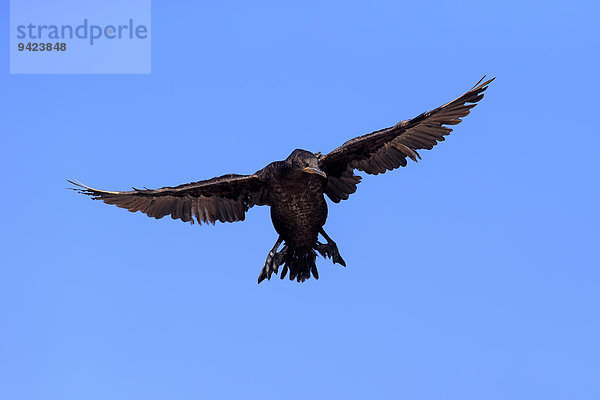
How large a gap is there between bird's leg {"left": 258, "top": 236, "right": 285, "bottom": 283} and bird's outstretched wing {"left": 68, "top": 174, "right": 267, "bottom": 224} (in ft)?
2.83

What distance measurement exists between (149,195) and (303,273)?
2.70 meters

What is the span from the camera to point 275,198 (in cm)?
1356

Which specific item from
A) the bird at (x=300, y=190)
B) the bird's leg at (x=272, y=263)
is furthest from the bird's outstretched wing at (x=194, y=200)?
the bird's leg at (x=272, y=263)

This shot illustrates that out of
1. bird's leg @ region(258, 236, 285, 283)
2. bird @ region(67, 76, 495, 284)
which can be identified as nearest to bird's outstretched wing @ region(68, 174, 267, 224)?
bird @ region(67, 76, 495, 284)

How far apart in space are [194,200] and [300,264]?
200 cm

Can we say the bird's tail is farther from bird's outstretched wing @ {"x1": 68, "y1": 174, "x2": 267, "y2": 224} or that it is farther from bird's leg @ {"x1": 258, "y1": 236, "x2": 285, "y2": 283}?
bird's outstretched wing @ {"x1": 68, "y1": 174, "x2": 267, "y2": 224}

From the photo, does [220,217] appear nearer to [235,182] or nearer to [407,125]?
[235,182]

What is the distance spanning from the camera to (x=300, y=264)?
1408cm

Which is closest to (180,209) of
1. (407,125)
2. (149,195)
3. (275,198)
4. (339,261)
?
(149,195)

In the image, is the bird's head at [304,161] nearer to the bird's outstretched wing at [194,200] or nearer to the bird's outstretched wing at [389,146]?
the bird's outstretched wing at [389,146]

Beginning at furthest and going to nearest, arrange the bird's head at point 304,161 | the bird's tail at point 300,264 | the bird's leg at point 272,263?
the bird's tail at point 300,264
the bird's leg at point 272,263
the bird's head at point 304,161

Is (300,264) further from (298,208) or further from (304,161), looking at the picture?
(304,161)

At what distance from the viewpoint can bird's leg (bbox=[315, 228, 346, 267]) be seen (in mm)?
13898

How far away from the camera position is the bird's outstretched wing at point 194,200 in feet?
46.6
